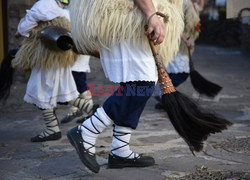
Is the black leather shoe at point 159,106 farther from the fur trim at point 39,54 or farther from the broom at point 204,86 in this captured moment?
the fur trim at point 39,54

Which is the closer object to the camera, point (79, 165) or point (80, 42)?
point (80, 42)

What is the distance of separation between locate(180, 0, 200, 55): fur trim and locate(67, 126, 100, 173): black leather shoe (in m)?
2.94

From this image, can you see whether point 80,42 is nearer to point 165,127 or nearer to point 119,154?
point 119,154

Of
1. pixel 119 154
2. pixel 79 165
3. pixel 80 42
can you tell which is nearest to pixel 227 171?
pixel 119 154

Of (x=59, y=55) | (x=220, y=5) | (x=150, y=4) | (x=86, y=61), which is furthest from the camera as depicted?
(x=220, y=5)

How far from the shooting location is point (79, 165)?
4062 mm

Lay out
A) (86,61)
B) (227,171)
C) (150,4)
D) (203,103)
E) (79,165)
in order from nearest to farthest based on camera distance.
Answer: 1. (150,4)
2. (227,171)
3. (79,165)
4. (86,61)
5. (203,103)

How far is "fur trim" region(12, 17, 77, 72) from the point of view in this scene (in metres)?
4.84

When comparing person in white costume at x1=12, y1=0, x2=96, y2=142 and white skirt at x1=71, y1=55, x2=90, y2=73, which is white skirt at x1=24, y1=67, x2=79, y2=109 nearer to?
person in white costume at x1=12, y1=0, x2=96, y2=142

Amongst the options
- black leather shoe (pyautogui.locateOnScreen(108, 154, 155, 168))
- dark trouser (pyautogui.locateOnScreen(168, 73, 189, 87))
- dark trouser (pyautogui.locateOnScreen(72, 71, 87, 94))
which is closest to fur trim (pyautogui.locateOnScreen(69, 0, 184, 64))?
black leather shoe (pyautogui.locateOnScreen(108, 154, 155, 168))

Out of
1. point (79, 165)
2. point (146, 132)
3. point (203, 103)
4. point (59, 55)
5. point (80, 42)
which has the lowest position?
point (203, 103)

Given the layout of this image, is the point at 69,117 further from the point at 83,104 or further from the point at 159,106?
the point at 159,106

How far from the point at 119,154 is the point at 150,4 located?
1112mm

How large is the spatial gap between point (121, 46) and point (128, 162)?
0.88 meters
